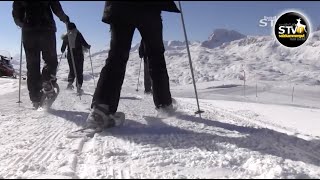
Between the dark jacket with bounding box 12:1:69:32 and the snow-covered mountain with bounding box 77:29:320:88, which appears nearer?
the dark jacket with bounding box 12:1:69:32

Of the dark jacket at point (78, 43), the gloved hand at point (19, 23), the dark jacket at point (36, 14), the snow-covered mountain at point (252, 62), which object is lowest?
the snow-covered mountain at point (252, 62)

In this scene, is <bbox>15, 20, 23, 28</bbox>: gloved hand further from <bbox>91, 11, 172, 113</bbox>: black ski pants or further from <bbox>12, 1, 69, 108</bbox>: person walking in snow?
<bbox>91, 11, 172, 113</bbox>: black ski pants

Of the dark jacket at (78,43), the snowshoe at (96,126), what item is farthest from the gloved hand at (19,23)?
the dark jacket at (78,43)

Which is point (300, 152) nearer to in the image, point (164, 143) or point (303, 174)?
point (303, 174)

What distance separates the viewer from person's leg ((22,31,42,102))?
18.8 feet

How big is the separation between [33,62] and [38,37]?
365mm

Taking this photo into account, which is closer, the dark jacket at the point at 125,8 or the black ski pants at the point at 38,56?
the dark jacket at the point at 125,8

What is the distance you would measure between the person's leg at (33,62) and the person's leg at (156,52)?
2310mm

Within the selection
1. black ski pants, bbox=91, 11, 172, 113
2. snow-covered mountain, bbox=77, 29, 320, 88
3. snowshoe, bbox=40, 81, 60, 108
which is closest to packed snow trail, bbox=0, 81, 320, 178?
black ski pants, bbox=91, 11, 172, 113

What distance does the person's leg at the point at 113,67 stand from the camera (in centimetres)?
364

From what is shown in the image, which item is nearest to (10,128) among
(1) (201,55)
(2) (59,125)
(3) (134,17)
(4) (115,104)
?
(2) (59,125)

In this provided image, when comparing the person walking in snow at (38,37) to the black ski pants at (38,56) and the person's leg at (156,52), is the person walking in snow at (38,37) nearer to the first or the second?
the black ski pants at (38,56)

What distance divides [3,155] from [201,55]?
90.1m

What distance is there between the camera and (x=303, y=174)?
224 centimetres
